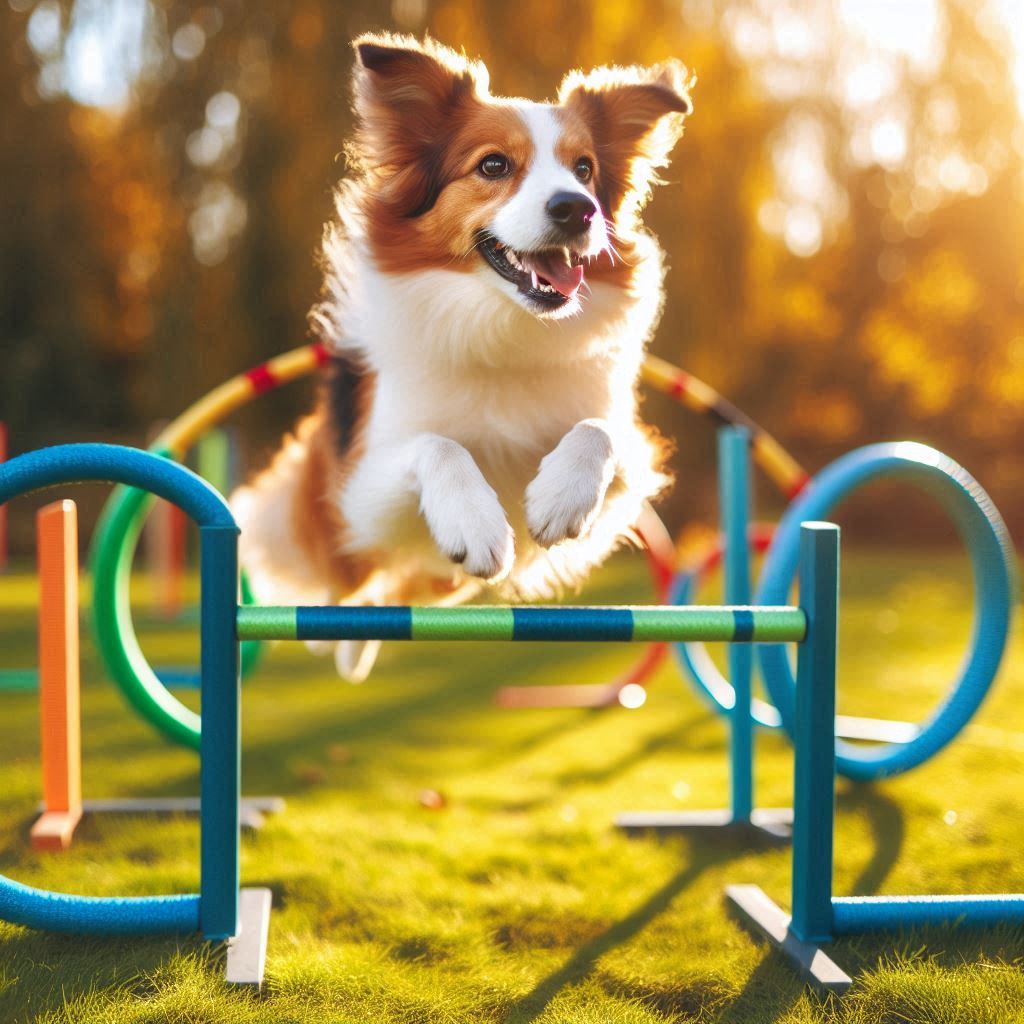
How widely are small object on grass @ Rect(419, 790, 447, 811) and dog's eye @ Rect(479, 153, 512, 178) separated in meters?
2.64

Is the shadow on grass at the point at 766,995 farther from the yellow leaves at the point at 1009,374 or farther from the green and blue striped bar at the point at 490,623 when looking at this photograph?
the yellow leaves at the point at 1009,374

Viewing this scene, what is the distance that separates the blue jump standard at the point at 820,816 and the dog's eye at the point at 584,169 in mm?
1028

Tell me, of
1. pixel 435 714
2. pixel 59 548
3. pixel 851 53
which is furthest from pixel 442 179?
pixel 851 53

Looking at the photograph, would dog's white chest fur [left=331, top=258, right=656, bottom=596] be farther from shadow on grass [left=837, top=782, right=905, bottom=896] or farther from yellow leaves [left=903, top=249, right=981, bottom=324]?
yellow leaves [left=903, top=249, right=981, bottom=324]

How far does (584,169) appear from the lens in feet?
6.40

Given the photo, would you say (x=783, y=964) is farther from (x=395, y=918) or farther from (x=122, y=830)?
(x=122, y=830)

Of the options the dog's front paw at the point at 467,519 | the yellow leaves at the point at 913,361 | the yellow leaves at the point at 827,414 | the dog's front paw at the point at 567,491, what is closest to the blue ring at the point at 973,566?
the dog's front paw at the point at 567,491

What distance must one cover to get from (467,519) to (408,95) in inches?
30.8

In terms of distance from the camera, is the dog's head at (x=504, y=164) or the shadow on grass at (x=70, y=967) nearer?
the dog's head at (x=504, y=164)

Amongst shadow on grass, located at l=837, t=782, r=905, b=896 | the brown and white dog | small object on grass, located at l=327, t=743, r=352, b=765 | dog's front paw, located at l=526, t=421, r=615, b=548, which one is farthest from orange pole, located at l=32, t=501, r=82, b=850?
shadow on grass, located at l=837, t=782, r=905, b=896

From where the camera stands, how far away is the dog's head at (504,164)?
1851mm

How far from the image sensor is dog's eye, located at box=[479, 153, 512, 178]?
191 cm

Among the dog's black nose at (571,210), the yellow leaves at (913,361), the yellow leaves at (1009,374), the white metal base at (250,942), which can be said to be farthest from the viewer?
the yellow leaves at (913,361)

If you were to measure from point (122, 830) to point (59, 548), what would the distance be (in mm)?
1043
